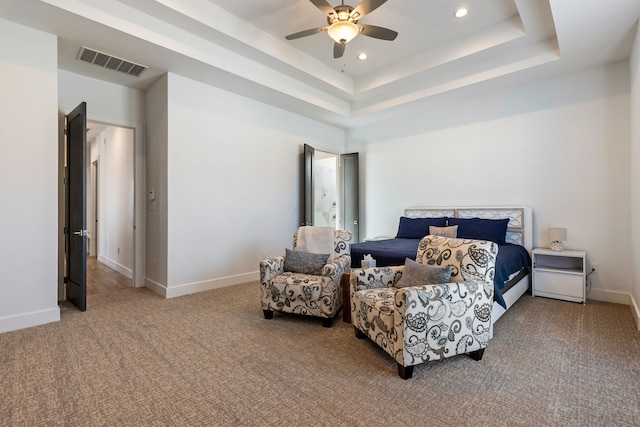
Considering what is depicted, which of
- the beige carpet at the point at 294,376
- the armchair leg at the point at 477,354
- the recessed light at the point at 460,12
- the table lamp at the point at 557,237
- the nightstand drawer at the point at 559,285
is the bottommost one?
the beige carpet at the point at 294,376

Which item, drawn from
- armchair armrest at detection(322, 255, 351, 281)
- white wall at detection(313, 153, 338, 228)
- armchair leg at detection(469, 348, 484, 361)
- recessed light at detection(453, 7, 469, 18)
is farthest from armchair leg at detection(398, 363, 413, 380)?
white wall at detection(313, 153, 338, 228)

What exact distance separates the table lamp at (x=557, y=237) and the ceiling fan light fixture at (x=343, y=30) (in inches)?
139

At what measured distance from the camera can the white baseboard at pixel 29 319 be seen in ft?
9.34

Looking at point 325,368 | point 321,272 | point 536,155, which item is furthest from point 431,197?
point 325,368

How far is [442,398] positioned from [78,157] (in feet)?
14.1

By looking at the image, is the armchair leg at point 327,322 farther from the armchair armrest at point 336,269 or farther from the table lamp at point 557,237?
the table lamp at point 557,237

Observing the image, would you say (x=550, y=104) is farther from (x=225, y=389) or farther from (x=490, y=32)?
(x=225, y=389)

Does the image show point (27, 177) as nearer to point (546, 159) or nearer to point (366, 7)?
point (366, 7)

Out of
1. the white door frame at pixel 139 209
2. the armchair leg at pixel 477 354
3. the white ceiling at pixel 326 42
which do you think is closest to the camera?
the armchair leg at pixel 477 354

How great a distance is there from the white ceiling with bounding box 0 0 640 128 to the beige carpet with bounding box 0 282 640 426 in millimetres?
2968

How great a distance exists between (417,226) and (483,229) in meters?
1.00

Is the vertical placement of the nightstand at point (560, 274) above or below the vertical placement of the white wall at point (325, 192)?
below

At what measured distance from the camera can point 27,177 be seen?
2992mm

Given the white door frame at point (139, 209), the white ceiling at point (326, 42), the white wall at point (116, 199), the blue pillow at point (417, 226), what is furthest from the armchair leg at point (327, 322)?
the white wall at point (116, 199)
